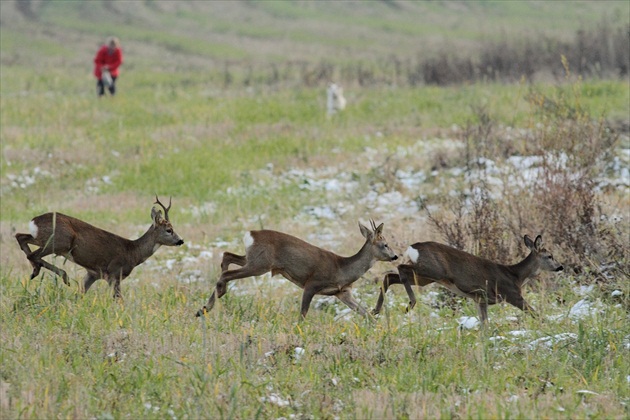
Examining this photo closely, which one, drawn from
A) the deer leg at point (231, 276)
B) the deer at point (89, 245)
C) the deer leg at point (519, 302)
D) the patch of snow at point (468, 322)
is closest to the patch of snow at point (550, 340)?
the patch of snow at point (468, 322)

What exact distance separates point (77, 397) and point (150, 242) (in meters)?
3.64

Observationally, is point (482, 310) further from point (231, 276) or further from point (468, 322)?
point (231, 276)

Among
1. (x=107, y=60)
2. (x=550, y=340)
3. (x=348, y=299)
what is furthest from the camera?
(x=107, y=60)

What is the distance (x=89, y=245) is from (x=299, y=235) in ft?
15.2

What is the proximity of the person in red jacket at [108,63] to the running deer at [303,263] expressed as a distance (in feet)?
54.2

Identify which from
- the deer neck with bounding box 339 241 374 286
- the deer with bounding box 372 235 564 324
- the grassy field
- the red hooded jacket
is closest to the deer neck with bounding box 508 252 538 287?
the deer with bounding box 372 235 564 324

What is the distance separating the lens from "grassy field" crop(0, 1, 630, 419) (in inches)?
220

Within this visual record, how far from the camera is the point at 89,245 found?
8.36 metres

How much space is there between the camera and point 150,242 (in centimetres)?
881

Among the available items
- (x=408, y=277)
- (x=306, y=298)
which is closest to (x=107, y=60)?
(x=306, y=298)

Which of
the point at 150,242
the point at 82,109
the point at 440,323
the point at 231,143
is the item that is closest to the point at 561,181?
the point at 440,323

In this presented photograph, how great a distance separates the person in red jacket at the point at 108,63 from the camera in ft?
77.6

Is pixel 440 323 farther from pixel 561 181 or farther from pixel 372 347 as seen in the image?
pixel 561 181

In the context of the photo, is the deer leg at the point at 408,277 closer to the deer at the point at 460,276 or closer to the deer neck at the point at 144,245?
the deer at the point at 460,276
